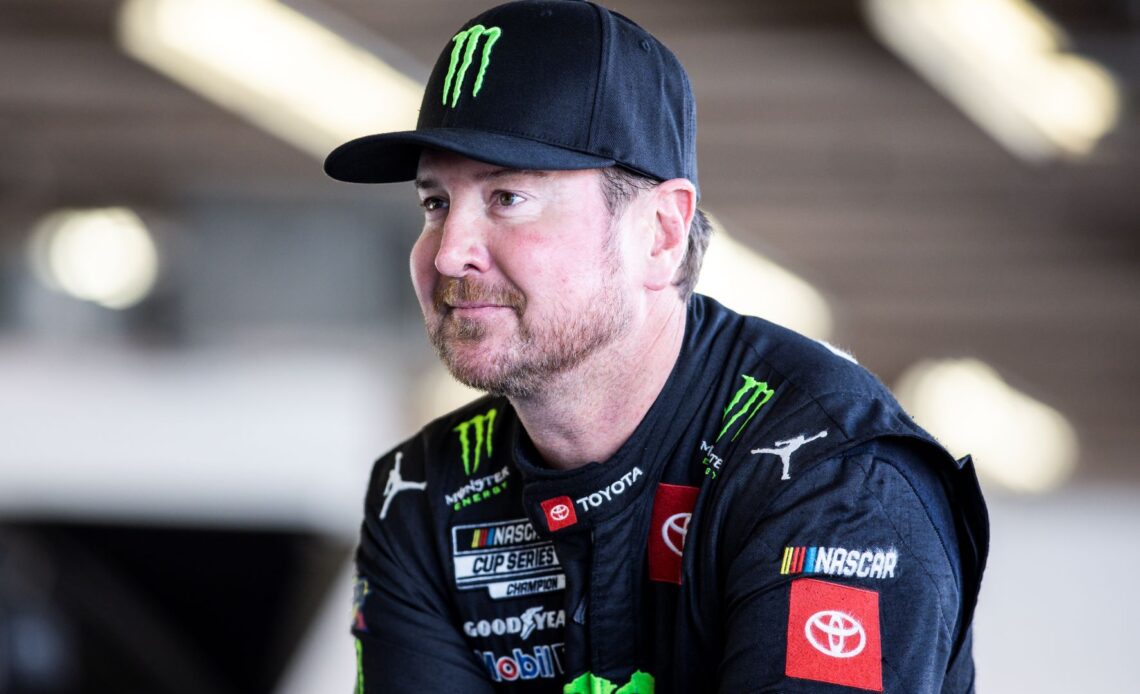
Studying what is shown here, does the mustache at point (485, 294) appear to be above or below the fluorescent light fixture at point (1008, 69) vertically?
below

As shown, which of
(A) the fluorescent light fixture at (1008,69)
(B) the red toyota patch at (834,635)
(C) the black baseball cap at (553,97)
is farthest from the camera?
(A) the fluorescent light fixture at (1008,69)

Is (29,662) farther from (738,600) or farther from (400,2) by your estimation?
(738,600)

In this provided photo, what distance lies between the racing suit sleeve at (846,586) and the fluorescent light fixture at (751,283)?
3549mm

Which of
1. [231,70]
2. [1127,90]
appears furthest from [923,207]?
[231,70]

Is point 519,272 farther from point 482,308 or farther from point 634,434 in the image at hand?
point 634,434

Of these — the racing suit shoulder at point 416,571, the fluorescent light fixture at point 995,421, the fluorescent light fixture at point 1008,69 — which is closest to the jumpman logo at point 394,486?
the racing suit shoulder at point 416,571

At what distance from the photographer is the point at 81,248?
521cm

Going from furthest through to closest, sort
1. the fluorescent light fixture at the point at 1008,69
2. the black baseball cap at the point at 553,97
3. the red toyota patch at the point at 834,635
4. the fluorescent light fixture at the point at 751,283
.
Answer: the fluorescent light fixture at the point at 751,283 < the fluorescent light fixture at the point at 1008,69 < the black baseball cap at the point at 553,97 < the red toyota patch at the point at 834,635

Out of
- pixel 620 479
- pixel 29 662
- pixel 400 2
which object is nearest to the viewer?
pixel 620 479

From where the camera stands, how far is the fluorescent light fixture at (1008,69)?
158 inches

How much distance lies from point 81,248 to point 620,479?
4380 mm

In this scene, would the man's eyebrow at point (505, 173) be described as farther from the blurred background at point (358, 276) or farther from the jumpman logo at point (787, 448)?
the blurred background at point (358, 276)

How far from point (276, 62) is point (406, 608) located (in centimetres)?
353

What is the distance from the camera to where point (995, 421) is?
4.75 metres
